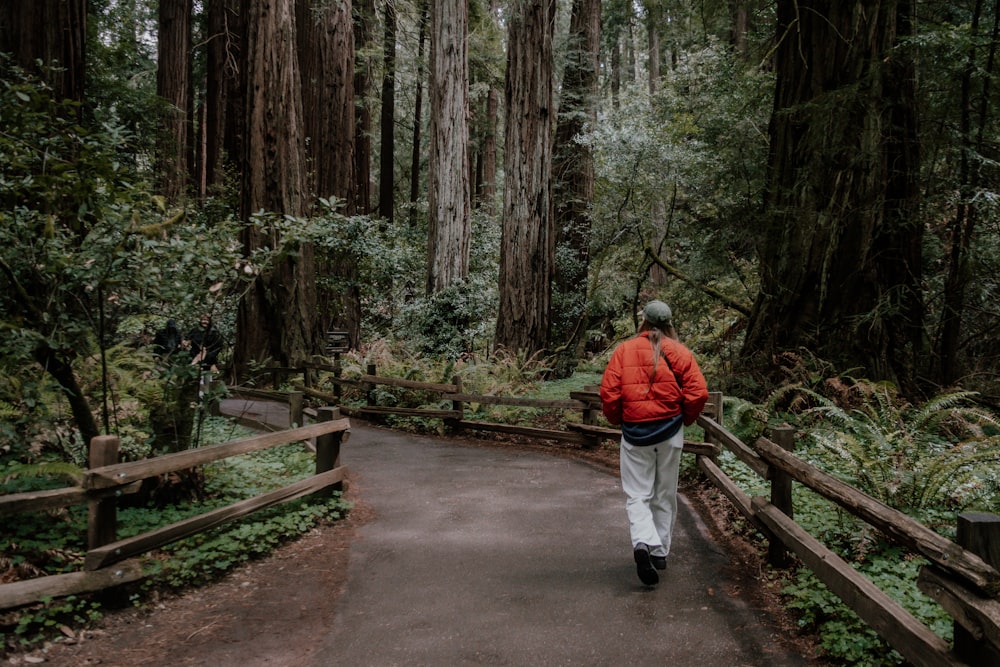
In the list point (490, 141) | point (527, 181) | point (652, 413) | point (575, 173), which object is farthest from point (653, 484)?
point (490, 141)

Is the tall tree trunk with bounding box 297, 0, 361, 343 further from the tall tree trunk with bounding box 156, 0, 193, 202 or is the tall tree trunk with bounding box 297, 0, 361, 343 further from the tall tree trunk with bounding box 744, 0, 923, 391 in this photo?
the tall tree trunk with bounding box 744, 0, 923, 391

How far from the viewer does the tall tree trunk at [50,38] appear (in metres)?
7.68

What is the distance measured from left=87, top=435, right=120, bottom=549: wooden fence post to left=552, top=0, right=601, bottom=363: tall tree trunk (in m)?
12.3

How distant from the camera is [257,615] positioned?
15.3 ft

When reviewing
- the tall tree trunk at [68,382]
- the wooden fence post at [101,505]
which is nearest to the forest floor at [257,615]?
the wooden fence post at [101,505]

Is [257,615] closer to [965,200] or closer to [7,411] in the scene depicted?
[7,411]

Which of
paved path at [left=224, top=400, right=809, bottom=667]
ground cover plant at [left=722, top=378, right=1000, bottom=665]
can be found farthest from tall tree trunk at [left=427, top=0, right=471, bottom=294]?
ground cover plant at [left=722, top=378, right=1000, bottom=665]

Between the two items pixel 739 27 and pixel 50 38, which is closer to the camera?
pixel 50 38

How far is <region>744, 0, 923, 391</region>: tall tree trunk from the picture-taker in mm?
8539

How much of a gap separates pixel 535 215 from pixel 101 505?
10931 millimetres

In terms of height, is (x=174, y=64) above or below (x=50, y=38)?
above

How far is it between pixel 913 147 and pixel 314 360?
444 inches

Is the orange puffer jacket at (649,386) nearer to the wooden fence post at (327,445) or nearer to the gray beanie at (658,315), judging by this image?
the gray beanie at (658,315)

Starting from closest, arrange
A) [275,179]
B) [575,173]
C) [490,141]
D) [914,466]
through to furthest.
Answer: [914,466]
[275,179]
[575,173]
[490,141]
